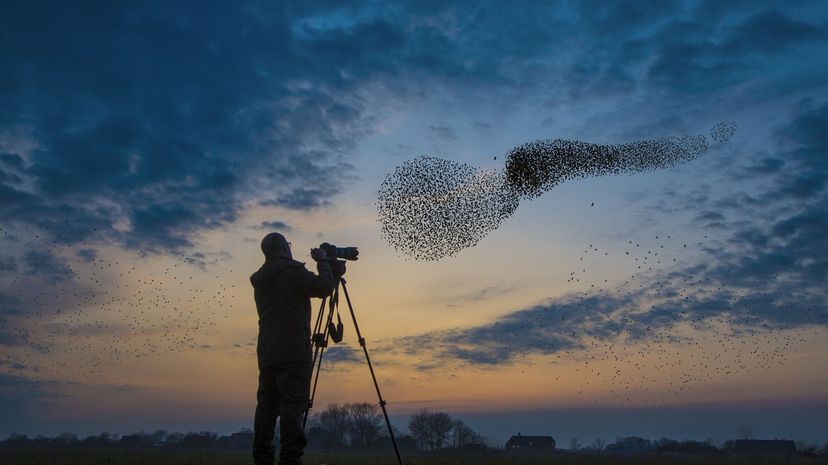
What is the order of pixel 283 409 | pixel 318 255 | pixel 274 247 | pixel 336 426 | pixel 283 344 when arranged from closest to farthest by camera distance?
pixel 283 409, pixel 283 344, pixel 274 247, pixel 318 255, pixel 336 426

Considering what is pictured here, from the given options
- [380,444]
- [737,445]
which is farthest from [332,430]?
[737,445]

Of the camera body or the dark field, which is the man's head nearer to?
the camera body

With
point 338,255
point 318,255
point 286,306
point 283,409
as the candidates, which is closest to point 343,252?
point 338,255

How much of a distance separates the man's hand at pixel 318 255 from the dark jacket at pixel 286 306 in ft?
1.14

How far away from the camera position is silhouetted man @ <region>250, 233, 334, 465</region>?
7.75 meters

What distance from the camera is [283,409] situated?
771 cm

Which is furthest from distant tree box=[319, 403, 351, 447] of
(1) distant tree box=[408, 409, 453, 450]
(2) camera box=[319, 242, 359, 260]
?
(2) camera box=[319, 242, 359, 260]

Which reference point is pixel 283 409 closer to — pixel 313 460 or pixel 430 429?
pixel 313 460

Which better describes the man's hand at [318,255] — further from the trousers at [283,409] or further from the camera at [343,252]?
the trousers at [283,409]

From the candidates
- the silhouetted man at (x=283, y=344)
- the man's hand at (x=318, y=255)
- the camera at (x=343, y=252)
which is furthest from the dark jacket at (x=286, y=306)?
the camera at (x=343, y=252)

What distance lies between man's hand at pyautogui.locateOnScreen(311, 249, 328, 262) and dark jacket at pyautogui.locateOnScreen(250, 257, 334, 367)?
35 cm

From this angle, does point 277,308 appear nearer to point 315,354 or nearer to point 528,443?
point 315,354

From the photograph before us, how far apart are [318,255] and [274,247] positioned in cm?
65

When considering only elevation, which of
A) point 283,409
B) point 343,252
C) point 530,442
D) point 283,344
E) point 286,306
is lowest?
point 530,442
